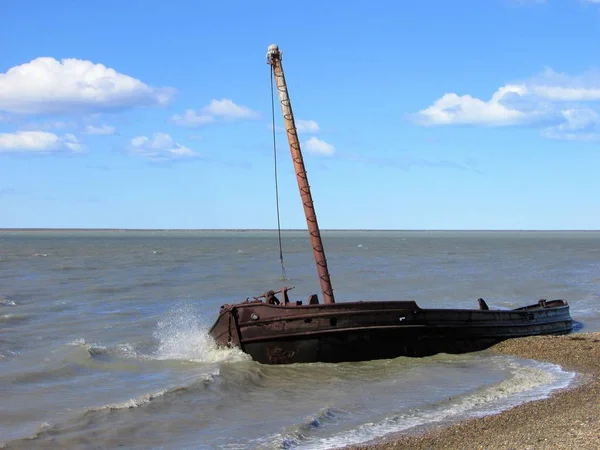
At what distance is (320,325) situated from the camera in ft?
54.9

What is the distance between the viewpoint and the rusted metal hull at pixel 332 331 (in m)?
16.8

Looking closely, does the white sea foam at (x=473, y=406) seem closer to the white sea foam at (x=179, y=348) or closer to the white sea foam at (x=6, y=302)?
the white sea foam at (x=179, y=348)

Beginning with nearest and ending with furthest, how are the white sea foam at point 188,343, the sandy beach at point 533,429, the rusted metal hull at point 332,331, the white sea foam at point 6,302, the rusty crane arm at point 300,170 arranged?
the sandy beach at point 533,429 → the rusted metal hull at point 332,331 → the rusty crane arm at point 300,170 → the white sea foam at point 188,343 → the white sea foam at point 6,302

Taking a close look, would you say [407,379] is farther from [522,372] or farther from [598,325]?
[598,325]

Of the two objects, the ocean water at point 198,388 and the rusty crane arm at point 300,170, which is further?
the rusty crane arm at point 300,170

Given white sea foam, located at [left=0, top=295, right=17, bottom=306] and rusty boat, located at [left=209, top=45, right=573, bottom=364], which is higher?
rusty boat, located at [left=209, top=45, right=573, bottom=364]

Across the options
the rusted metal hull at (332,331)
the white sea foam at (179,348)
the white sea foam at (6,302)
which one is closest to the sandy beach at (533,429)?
the rusted metal hull at (332,331)

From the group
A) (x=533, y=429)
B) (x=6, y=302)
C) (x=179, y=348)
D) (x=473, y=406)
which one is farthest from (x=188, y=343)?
(x=6, y=302)

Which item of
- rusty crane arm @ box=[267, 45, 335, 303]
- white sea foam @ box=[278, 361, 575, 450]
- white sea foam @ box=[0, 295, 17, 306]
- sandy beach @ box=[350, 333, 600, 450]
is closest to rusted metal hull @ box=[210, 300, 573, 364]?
rusty crane arm @ box=[267, 45, 335, 303]

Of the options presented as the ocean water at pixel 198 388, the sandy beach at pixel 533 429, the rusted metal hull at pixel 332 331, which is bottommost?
the ocean water at pixel 198 388

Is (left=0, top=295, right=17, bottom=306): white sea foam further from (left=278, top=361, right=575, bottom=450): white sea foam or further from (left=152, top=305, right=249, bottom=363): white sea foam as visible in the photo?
(left=278, top=361, right=575, bottom=450): white sea foam

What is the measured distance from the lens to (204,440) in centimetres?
1206

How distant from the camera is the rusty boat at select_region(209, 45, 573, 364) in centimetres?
1677

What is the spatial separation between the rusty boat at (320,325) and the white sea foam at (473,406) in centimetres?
220
